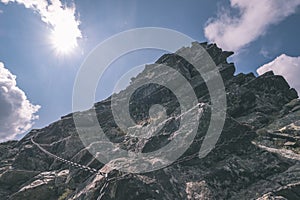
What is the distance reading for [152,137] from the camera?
67.8ft

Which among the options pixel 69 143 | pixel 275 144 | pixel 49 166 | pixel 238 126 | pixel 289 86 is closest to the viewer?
pixel 238 126

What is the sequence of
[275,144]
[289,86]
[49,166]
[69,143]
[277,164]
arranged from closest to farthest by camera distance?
[277,164] < [275,144] < [49,166] < [69,143] < [289,86]

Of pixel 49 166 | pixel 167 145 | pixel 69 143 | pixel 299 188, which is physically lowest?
pixel 299 188

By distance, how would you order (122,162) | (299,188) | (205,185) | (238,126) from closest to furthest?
(299,188), (205,185), (122,162), (238,126)

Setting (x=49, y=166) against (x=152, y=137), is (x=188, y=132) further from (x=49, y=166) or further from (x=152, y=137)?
(x=49, y=166)

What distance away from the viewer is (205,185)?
1539 centimetres

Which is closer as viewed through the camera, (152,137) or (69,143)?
(152,137)

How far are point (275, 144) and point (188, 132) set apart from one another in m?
9.56

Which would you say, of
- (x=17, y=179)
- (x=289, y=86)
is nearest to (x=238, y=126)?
(x=17, y=179)

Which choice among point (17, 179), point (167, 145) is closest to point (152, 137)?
point (167, 145)

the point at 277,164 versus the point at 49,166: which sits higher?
the point at 49,166

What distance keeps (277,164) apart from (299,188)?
2.88 metres

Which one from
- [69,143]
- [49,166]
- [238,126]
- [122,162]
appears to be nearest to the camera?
[122,162]

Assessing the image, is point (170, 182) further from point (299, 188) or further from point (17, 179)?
point (17, 179)
